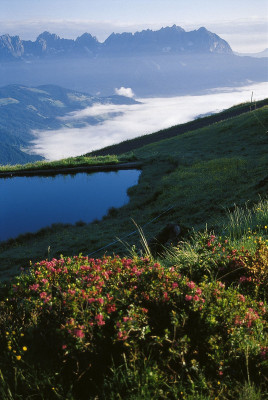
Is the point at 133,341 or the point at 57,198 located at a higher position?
the point at 57,198

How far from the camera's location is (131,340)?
14.2 ft

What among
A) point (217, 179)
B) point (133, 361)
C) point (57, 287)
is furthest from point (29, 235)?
point (133, 361)

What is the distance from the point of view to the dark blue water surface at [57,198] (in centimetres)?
2056

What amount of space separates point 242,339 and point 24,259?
40.4 ft

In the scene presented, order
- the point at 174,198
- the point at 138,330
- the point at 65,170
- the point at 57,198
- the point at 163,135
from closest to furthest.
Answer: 1. the point at 138,330
2. the point at 174,198
3. the point at 57,198
4. the point at 65,170
5. the point at 163,135

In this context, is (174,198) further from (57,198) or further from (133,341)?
(133,341)

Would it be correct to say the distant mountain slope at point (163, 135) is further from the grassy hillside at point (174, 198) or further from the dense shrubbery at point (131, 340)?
the dense shrubbery at point (131, 340)

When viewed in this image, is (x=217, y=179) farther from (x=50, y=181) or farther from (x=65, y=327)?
(x=65, y=327)

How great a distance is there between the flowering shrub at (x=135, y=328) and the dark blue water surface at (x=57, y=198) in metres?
14.8

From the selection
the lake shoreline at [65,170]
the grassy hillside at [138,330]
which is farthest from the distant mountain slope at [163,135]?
the grassy hillside at [138,330]

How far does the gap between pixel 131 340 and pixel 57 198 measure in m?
20.0

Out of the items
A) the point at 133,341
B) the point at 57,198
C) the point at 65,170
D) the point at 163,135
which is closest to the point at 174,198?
the point at 57,198

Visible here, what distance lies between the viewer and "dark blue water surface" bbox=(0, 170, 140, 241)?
20562 millimetres

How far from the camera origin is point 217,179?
21.2 m
